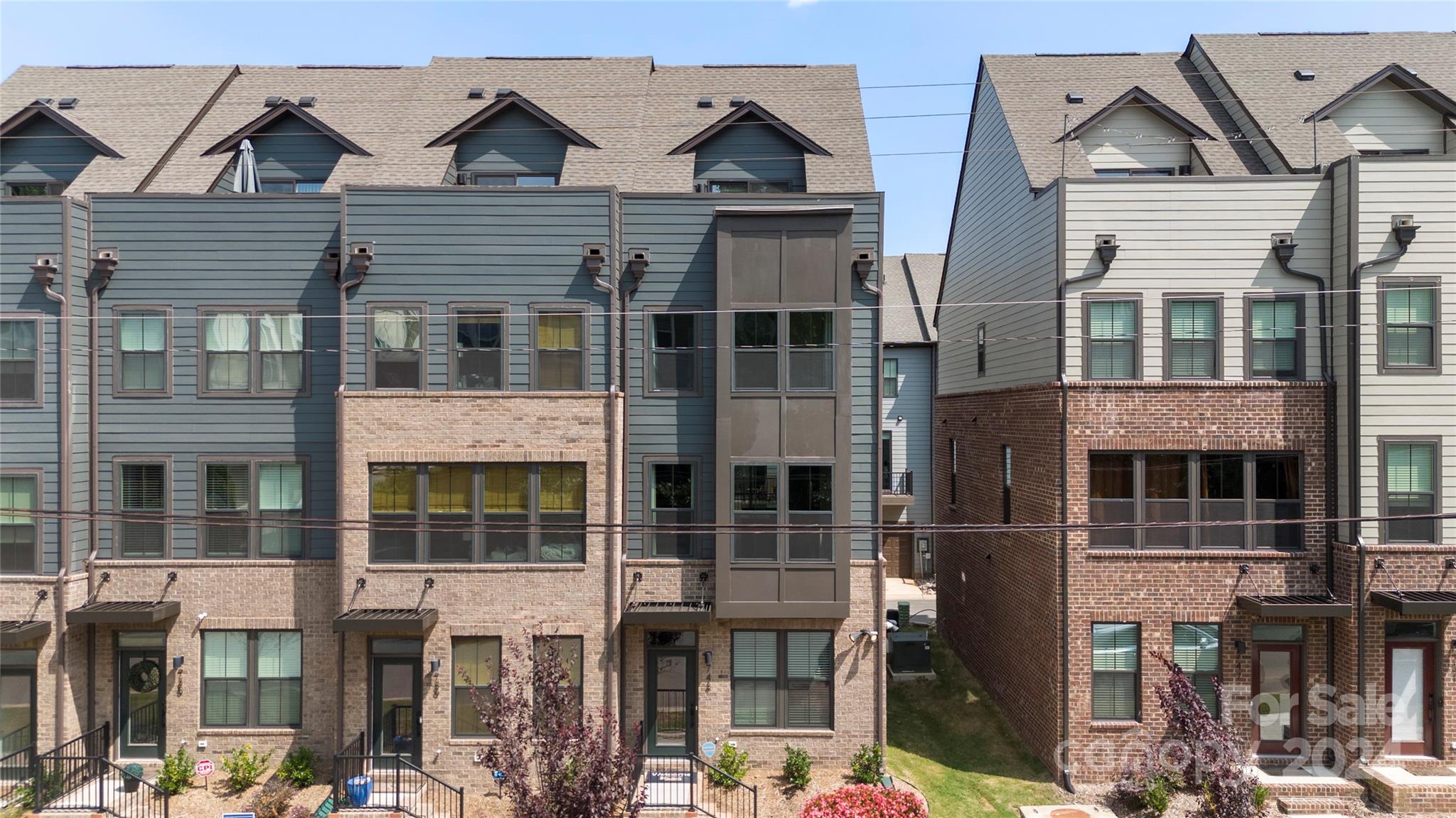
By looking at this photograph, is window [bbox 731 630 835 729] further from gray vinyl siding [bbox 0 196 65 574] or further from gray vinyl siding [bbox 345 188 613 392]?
gray vinyl siding [bbox 0 196 65 574]

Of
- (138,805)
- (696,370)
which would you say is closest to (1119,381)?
(696,370)

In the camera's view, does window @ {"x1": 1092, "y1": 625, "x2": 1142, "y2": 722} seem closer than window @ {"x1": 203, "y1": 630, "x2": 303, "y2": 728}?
Yes

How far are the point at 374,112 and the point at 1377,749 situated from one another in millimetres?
23291

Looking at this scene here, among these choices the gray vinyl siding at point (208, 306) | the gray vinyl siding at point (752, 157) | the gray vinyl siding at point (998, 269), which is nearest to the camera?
the gray vinyl siding at point (208, 306)

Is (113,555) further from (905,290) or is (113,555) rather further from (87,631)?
(905,290)

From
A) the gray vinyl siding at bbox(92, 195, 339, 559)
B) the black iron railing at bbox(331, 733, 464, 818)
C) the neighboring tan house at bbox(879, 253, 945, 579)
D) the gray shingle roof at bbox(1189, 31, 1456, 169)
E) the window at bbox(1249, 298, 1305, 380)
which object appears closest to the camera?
the black iron railing at bbox(331, 733, 464, 818)

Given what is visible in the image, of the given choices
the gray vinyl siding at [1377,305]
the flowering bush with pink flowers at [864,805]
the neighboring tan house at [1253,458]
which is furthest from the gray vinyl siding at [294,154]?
the gray vinyl siding at [1377,305]

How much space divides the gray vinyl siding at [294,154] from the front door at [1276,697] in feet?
67.0

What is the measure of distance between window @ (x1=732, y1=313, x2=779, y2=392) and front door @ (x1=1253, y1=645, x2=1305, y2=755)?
9.90 meters

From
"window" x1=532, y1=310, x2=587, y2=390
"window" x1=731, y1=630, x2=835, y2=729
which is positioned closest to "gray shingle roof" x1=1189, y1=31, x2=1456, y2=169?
"window" x1=731, y1=630, x2=835, y2=729

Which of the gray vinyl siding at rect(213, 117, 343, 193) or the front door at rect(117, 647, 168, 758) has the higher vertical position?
the gray vinyl siding at rect(213, 117, 343, 193)

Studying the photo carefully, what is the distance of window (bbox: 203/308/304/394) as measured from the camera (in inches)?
545

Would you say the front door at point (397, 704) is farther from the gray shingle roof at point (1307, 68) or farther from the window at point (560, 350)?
the gray shingle roof at point (1307, 68)

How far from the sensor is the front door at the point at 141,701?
1378 cm
